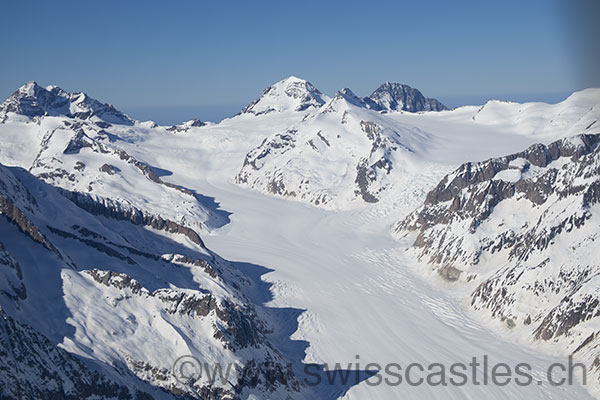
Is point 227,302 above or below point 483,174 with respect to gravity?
below

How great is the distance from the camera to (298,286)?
108 meters

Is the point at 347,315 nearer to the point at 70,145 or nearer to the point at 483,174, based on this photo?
the point at 483,174

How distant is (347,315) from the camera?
313 ft

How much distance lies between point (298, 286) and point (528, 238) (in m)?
39.8

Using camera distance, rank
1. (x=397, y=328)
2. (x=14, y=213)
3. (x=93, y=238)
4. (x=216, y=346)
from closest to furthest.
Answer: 1. (x=216, y=346)
2. (x=14, y=213)
3. (x=93, y=238)
4. (x=397, y=328)

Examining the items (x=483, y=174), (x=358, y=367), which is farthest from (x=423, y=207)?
(x=358, y=367)

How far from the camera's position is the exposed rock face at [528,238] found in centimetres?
8138

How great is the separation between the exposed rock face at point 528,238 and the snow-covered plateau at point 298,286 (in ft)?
0.99

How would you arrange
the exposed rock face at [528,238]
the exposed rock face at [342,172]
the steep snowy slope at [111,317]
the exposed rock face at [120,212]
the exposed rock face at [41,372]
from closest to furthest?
1. the exposed rock face at [41,372]
2. the steep snowy slope at [111,317]
3. the exposed rock face at [528,238]
4. the exposed rock face at [120,212]
5. the exposed rock face at [342,172]

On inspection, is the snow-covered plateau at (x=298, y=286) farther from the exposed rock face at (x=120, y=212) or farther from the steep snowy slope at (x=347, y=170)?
the steep snowy slope at (x=347, y=170)

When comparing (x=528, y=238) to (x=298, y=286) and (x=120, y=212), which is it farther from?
(x=120, y=212)

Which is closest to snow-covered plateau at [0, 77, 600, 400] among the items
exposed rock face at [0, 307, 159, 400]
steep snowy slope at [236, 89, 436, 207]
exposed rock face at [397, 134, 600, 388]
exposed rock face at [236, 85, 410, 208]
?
exposed rock face at [0, 307, 159, 400]

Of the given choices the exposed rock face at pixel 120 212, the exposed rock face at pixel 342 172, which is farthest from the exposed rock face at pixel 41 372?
the exposed rock face at pixel 342 172

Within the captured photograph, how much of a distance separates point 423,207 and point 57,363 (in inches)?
3981
